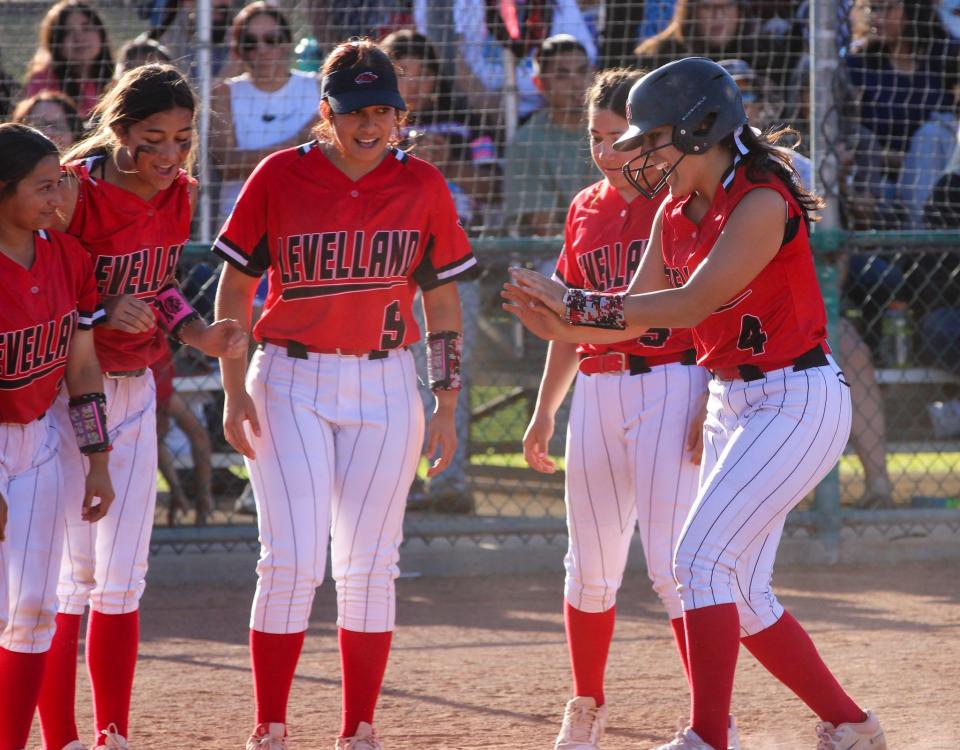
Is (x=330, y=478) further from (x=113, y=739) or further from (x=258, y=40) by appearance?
(x=258, y=40)

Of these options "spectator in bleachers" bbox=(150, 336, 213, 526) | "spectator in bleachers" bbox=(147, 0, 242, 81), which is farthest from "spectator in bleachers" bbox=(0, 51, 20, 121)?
"spectator in bleachers" bbox=(150, 336, 213, 526)

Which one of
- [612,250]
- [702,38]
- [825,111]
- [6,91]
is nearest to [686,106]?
[612,250]

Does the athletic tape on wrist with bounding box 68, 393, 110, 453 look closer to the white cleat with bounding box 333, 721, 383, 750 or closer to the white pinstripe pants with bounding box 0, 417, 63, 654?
the white pinstripe pants with bounding box 0, 417, 63, 654

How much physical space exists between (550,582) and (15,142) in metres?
3.38

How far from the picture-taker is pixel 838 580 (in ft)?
18.5

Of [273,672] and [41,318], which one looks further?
[273,672]

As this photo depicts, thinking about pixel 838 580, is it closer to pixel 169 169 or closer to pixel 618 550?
pixel 618 550

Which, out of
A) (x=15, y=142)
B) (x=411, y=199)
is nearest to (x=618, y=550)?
(x=411, y=199)

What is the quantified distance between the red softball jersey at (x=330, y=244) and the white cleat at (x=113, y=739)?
1.07m

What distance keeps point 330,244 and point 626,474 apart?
101 centimetres

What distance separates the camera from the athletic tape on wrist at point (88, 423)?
3219 millimetres

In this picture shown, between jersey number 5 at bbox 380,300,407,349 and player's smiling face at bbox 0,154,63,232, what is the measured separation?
879mm

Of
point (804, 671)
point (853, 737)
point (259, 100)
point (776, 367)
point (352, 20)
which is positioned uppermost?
point (352, 20)

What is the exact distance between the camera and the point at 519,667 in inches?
175
